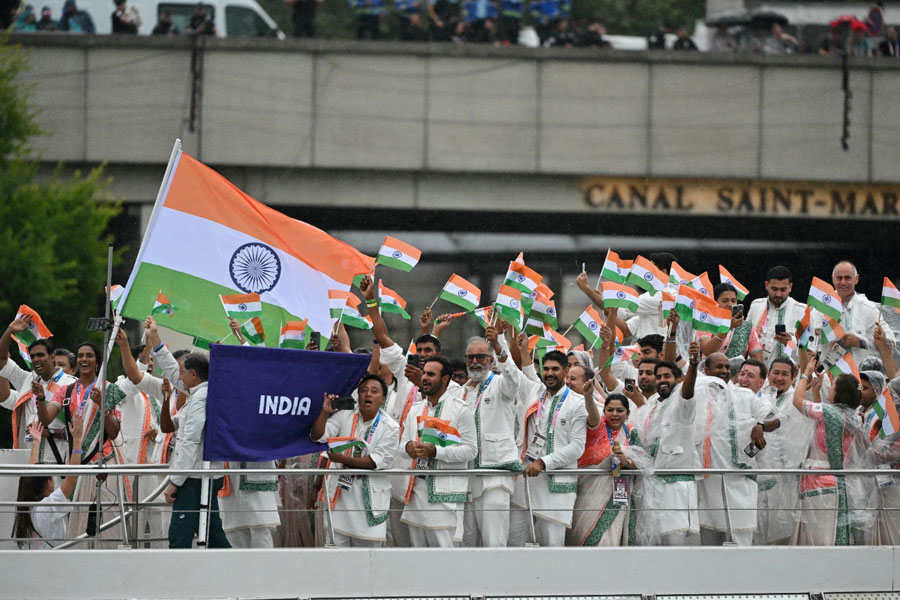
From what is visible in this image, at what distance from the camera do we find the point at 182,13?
83.0 feet

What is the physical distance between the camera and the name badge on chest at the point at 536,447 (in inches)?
416

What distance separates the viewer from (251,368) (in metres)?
9.87

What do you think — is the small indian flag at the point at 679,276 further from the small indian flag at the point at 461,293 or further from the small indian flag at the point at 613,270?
the small indian flag at the point at 461,293

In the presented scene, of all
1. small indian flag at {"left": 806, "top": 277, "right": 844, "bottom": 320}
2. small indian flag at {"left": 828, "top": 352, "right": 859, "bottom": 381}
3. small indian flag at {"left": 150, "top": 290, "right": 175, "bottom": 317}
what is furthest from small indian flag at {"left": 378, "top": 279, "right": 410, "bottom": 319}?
small indian flag at {"left": 828, "top": 352, "right": 859, "bottom": 381}

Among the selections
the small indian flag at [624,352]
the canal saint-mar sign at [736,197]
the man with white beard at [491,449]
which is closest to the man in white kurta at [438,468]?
the man with white beard at [491,449]

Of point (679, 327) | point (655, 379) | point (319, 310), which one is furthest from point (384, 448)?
point (679, 327)

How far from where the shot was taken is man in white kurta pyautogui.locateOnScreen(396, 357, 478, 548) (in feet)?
33.6

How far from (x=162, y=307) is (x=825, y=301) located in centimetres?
571

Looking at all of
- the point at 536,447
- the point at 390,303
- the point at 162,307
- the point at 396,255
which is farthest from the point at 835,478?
the point at 162,307

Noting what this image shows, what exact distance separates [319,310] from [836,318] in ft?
15.1

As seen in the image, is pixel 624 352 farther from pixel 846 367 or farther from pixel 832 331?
pixel 846 367

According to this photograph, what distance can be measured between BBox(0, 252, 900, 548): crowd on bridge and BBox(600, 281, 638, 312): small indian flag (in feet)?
2.04

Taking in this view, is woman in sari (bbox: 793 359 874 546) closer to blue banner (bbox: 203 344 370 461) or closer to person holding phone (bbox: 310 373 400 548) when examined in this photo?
person holding phone (bbox: 310 373 400 548)

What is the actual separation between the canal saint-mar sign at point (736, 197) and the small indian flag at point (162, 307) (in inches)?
615
